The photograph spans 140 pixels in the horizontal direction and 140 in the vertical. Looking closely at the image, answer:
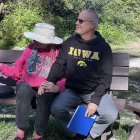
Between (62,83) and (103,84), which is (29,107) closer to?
(62,83)

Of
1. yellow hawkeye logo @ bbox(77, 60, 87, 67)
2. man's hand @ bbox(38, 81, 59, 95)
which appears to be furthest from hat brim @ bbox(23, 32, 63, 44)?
man's hand @ bbox(38, 81, 59, 95)

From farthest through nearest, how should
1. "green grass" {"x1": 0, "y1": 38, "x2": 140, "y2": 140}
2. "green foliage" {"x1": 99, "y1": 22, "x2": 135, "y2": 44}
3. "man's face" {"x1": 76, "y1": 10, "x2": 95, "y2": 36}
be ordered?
"green foliage" {"x1": 99, "y1": 22, "x2": 135, "y2": 44}
"green grass" {"x1": 0, "y1": 38, "x2": 140, "y2": 140}
"man's face" {"x1": 76, "y1": 10, "x2": 95, "y2": 36}

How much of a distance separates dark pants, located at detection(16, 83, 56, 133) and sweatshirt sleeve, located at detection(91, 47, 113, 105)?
1.63 ft

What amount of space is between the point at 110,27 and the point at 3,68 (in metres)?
8.91

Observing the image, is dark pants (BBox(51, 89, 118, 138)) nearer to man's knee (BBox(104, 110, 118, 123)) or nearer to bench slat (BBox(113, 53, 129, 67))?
man's knee (BBox(104, 110, 118, 123))

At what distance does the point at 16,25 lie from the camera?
465 inches

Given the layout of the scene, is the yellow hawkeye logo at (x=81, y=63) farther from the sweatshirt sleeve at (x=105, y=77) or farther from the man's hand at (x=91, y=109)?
the man's hand at (x=91, y=109)

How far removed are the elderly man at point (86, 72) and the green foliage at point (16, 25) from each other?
21.7ft

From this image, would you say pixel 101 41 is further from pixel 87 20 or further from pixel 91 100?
pixel 91 100

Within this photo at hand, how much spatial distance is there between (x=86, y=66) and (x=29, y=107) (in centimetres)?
77

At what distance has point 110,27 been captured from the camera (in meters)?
13.5

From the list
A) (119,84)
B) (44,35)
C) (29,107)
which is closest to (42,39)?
(44,35)

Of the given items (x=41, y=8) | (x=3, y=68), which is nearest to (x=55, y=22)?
(x=41, y=8)

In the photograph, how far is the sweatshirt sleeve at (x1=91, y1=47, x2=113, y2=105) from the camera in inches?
184
